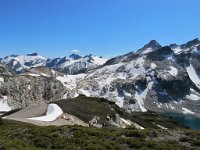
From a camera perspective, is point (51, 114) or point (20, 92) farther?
point (20, 92)

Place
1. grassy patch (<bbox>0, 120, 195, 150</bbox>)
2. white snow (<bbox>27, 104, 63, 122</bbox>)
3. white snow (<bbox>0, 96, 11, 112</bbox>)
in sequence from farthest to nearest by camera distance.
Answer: white snow (<bbox>0, 96, 11, 112</bbox>) → white snow (<bbox>27, 104, 63, 122</bbox>) → grassy patch (<bbox>0, 120, 195, 150</bbox>)

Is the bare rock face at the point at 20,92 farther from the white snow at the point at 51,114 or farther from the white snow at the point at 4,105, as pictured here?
the white snow at the point at 51,114

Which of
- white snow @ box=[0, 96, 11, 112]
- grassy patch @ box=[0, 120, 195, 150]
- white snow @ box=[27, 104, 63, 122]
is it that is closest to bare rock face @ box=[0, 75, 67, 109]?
white snow @ box=[0, 96, 11, 112]

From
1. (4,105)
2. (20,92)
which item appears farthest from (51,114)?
(20,92)

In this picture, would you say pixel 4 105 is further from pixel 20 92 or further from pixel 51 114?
pixel 51 114

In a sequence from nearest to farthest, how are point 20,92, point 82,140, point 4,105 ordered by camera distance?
point 82,140 < point 4,105 < point 20,92

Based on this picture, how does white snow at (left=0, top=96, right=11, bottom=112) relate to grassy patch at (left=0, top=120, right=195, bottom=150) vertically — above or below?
above

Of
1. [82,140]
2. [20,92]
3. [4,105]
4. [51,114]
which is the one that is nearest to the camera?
[82,140]

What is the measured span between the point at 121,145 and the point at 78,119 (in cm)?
5014

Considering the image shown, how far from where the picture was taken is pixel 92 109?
A: 92188 mm

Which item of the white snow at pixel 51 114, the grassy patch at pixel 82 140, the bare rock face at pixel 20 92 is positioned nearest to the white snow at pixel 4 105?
the bare rock face at pixel 20 92

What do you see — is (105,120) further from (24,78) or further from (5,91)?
(24,78)

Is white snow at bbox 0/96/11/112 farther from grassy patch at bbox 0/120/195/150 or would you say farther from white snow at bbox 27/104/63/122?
grassy patch at bbox 0/120/195/150

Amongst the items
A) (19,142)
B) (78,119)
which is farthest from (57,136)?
(78,119)
